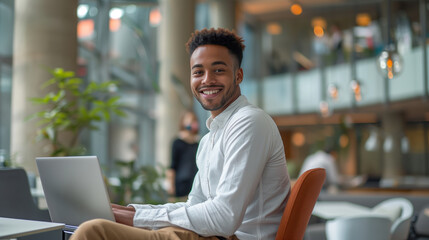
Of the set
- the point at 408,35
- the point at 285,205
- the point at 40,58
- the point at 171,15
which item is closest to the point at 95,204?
the point at 285,205

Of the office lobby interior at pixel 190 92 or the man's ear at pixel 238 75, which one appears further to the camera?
the office lobby interior at pixel 190 92

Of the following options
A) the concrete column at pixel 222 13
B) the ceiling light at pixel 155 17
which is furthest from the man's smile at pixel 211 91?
the concrete column at pixel 222 13

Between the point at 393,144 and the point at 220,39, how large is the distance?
49.1ft

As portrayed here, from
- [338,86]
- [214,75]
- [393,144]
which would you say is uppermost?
[338,86]

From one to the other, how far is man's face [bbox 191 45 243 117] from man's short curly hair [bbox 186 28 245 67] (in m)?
0.02

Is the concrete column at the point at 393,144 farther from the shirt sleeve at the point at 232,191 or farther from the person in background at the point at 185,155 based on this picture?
the shirt sleeve at the point at 232,191

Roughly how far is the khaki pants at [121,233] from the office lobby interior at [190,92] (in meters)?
0.95

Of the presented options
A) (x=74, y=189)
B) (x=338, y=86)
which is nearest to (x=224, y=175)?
(x=74, y=189)

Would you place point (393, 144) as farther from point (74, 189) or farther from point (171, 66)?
point (74, 189)

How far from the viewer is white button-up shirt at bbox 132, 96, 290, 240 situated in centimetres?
172

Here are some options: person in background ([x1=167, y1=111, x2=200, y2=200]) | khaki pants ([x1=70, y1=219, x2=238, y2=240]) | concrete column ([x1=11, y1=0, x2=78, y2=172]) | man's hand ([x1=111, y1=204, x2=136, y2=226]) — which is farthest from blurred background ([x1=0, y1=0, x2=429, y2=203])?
khaki pants ([x1=70, y1=219, x2=238, y2=240])

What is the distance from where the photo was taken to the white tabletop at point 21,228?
4.99 feet

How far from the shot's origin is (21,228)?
5.38 ft

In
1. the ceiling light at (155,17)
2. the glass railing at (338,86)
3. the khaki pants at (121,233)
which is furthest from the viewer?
the glass railing at (338,86)
